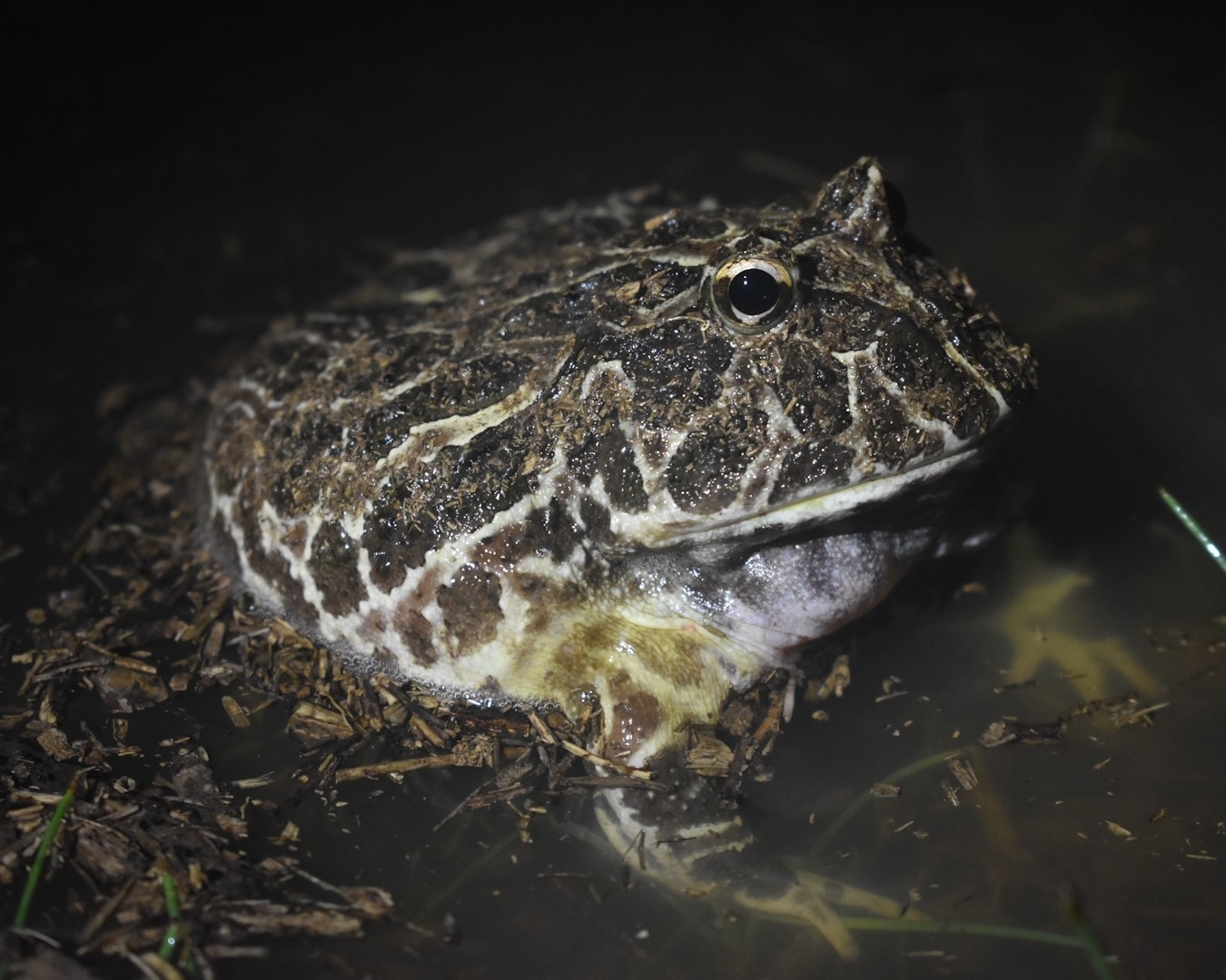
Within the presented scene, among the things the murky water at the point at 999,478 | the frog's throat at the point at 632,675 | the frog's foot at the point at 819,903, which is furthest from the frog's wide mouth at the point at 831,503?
the frog's foot at the point at 819,903

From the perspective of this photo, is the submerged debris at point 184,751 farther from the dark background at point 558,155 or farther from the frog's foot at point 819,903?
the dark background at point 558,155

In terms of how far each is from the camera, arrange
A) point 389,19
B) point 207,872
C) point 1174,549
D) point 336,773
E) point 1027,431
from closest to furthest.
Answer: point 207,872
point 336,773
point 1174,549
point 1027,431
point 389,19

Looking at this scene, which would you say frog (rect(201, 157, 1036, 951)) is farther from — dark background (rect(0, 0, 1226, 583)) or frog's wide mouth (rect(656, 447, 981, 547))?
dark background (rect(0, 0, 1226, 583))

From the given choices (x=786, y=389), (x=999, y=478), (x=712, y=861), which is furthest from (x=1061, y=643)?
(x=786, y=389)

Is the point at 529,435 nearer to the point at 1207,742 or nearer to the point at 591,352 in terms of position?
the point at 591,352

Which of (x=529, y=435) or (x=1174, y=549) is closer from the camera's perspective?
(x=529, y=435)

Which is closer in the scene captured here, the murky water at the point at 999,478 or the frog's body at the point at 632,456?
the frog's body at the point at 632,456

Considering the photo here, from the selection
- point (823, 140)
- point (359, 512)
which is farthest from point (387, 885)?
point (823, 140)
